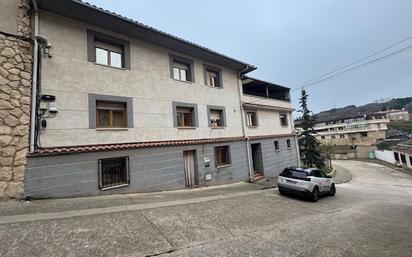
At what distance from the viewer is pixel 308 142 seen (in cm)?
2369

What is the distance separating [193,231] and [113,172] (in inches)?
201

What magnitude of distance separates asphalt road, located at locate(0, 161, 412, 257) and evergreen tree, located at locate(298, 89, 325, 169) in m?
15.7

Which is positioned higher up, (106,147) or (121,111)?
(121,111)

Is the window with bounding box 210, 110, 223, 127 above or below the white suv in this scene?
above

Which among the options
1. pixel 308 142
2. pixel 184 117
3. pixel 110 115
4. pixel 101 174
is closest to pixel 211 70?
→ pixel 184 117

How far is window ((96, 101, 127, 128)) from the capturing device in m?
9.12

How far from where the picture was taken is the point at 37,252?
4.02m

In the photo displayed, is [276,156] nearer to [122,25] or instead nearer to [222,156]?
[222,156]

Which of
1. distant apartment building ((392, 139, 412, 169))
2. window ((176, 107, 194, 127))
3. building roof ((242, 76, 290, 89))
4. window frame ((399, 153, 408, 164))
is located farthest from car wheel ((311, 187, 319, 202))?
window frame ((399, 153, 408, 164))

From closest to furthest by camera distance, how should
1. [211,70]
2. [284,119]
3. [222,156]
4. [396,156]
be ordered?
1. [222,156]
2. [211,70]
3. [284,119]
4. [396,156]

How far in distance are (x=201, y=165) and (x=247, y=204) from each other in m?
4.25

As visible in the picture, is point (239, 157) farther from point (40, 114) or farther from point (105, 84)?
point (40, 114)

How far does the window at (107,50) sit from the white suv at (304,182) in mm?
10048

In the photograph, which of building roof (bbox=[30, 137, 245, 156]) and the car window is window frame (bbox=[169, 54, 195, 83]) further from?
the car window
